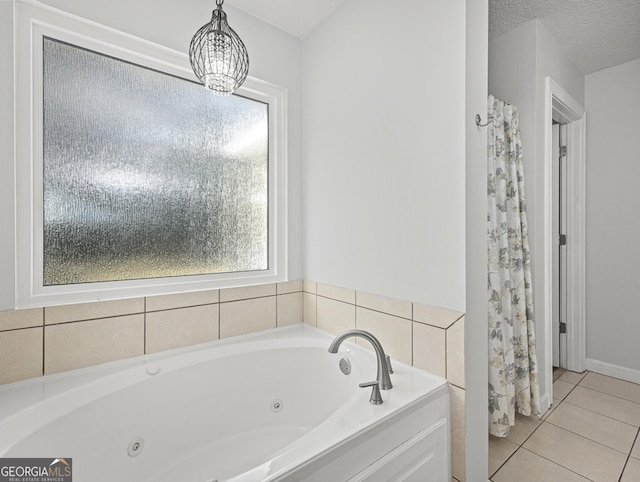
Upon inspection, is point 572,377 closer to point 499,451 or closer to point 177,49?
point 499,451

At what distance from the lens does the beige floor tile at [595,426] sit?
5.86ft

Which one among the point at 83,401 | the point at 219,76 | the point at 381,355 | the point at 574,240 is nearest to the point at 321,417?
the point at 381,355

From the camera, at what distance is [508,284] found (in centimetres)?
179

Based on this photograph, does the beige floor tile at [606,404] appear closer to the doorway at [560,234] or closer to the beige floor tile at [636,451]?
the beige floor tile at [636,451]

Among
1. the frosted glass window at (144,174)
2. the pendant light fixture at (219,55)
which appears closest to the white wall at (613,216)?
the frosted glass window at (144,174)

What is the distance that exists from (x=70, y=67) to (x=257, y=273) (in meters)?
1.37

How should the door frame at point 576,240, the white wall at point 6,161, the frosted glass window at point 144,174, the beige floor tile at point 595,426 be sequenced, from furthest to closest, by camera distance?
the door frame at point 576,240, the beige floor tile at point 595,426, the frosted glass window at point 144,174, the white wall at point 6,161

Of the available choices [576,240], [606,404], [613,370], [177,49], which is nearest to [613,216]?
[576,240]

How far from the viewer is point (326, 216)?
77.4 inches

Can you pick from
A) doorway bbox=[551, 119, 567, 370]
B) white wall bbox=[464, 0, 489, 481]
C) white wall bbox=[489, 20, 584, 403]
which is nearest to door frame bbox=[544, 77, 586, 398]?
doorway bbox=[551, 119, 567, 370]

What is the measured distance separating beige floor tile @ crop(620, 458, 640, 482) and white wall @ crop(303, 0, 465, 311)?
49.8 inches

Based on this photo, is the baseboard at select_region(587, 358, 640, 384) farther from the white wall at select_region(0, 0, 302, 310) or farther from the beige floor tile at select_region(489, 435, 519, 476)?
the white wall at select_region(0, 0, 302, 310)

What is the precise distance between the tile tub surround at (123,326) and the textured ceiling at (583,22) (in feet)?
7.25

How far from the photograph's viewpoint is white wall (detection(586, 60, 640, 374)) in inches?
97.5
